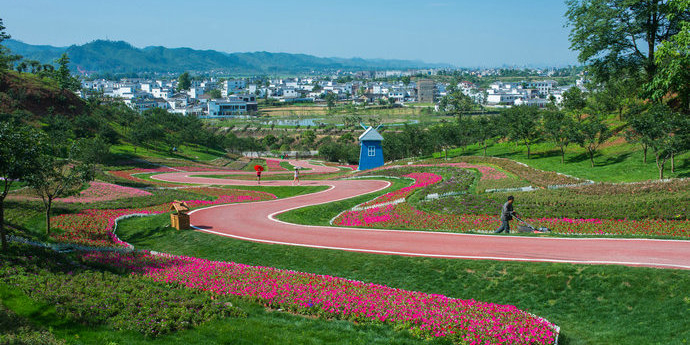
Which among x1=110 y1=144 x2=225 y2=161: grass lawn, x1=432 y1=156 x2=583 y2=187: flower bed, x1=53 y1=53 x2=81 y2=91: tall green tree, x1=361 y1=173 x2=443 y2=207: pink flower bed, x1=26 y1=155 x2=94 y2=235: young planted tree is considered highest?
x1=53 y1=53 x2=81 y2=91: tall green tree

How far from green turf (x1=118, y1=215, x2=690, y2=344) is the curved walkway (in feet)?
4.14

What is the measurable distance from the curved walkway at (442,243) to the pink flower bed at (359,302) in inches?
176

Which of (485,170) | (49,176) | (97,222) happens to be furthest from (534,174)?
(49,176)

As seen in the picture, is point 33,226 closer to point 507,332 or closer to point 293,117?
point 507,332

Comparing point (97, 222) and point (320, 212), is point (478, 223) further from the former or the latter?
point (97, 222)

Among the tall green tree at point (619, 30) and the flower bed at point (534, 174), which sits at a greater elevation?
the tall green tree at point (619, 30)

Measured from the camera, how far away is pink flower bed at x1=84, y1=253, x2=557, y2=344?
37.5 ft

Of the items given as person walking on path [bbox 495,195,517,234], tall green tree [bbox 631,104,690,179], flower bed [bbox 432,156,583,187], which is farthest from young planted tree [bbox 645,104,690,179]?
person walking on path [bbox 495,195,517,234]

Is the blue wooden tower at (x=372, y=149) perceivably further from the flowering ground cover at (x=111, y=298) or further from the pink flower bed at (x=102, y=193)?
the flowering ground cover at (x=111, y=298)

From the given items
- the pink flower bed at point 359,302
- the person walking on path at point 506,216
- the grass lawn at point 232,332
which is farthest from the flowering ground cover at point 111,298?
the person walking on path at point 506,216

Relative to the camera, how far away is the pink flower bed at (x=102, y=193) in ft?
113

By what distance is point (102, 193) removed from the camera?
36906mm

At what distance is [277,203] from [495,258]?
20.1 m

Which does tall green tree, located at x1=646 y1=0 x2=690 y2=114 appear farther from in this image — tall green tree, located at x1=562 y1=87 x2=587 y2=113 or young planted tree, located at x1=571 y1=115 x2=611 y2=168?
tall green tree, located at x1=562 y1=87 x2=587 y2=113
